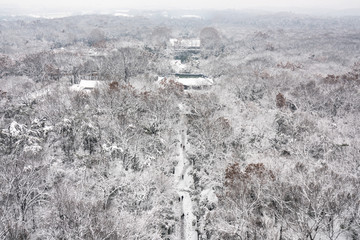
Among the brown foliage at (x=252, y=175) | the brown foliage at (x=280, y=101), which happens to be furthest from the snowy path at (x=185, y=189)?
the brown foliage at (x=280, y=101)

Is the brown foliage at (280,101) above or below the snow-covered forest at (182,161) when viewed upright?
above

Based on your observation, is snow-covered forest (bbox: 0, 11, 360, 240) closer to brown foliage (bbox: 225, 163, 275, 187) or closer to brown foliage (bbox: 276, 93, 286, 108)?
brown foliage (bbox: 225, 163, 275, 187)

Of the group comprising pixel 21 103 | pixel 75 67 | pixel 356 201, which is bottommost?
pixel 356 201

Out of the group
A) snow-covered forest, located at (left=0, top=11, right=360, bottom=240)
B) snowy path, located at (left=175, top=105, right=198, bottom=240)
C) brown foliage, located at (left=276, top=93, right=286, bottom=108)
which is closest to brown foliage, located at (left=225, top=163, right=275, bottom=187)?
snow-covered forest, located at (left=0, top=11, right=360, bottom=240)

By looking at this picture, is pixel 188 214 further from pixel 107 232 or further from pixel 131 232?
pixel 107 232

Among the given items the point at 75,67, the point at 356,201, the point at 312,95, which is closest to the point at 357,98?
the point at 312,95

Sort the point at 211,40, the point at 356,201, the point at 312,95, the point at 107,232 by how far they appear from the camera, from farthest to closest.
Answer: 1. the point at 211,40
2. the point at 312,95
3. the point at 356,201
4. the point at 107,232

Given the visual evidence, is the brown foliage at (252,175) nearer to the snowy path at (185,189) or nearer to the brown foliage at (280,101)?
the snowy path at (185,189)

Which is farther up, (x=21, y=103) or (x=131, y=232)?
(x=21, y=103)

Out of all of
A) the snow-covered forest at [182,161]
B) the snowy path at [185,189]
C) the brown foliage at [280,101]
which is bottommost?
the snowy path at [185,189]
